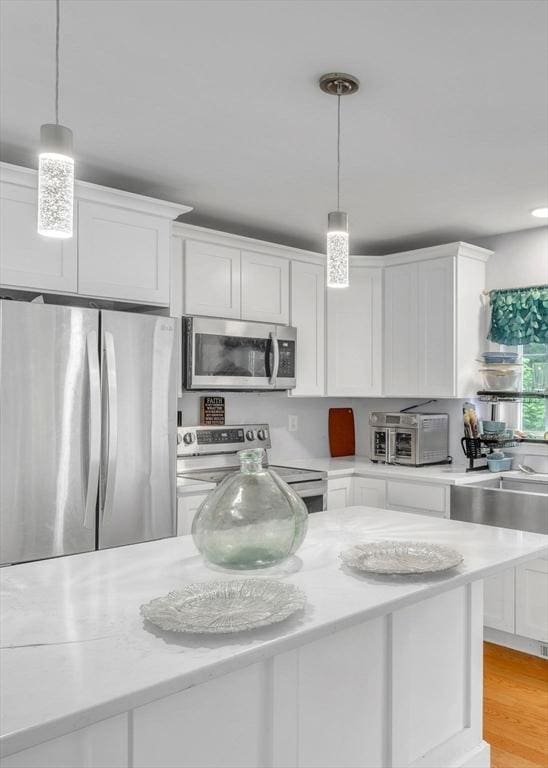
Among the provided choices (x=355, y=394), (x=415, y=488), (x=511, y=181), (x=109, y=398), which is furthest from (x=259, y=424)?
(x=511, y=181)

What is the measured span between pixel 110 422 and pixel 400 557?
1.65 meters

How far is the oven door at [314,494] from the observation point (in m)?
3.80

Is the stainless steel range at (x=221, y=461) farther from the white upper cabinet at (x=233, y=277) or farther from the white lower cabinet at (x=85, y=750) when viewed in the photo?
the white lower cabinet at (x=85, y=750)

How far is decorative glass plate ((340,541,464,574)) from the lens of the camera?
156 centimetres

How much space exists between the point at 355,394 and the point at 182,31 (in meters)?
2.87

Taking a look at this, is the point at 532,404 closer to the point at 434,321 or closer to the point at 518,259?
the point at 434,321

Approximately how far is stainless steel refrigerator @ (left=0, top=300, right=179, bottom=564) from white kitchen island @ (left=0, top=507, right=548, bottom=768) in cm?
103

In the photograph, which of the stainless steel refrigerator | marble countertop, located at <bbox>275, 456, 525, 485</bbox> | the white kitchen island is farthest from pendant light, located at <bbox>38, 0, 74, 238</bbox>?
marble countertop, located at <bbox>275, 456, 525, 485</bbox>

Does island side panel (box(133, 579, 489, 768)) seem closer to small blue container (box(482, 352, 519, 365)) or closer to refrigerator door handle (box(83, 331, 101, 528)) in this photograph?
refrigerator door handle (box(83, 331, 101, 528))

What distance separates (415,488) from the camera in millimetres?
3873

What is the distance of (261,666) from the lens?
147cm

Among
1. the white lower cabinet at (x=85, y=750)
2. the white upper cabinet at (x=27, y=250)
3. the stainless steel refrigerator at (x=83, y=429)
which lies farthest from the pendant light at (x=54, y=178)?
the white upper cabinet at (x=27, y=250)

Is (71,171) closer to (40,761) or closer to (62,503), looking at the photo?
(40,761)

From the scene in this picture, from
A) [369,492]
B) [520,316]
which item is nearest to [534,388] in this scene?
[520,316]
